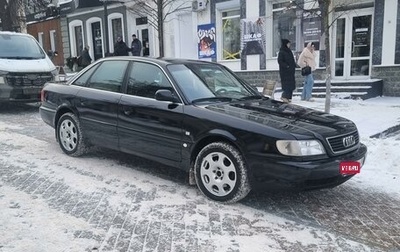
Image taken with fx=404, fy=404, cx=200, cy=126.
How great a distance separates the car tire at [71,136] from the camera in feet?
20.2

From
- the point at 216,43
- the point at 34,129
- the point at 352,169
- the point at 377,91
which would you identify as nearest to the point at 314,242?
the point at 352,169

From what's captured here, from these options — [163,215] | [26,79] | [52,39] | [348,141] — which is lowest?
[163,215]

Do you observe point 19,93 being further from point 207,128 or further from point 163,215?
point 163,215

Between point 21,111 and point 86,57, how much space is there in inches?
442

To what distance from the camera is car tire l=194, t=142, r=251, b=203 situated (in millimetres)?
4266

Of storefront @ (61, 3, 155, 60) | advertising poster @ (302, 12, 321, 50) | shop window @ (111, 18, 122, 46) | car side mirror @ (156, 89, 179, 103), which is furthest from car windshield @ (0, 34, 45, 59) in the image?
shop window @ (111, 18, 122, 46)

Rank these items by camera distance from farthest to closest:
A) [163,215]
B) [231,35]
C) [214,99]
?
[231,35], [214,99], [163,215]

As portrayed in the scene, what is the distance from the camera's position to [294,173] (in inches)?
155

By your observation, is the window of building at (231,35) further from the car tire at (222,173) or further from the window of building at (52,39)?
the window of building at (52,39)

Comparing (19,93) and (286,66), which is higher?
(286,66)

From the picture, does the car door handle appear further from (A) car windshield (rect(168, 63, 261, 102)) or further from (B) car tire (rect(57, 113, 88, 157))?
(B) car tire (rect(57, 113, 88, 157))

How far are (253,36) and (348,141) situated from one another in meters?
12.0

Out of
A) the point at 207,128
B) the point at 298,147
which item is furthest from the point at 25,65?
the point at 298,147

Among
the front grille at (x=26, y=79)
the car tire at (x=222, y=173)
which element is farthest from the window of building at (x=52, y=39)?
the car tire at (x=222, y=173)
